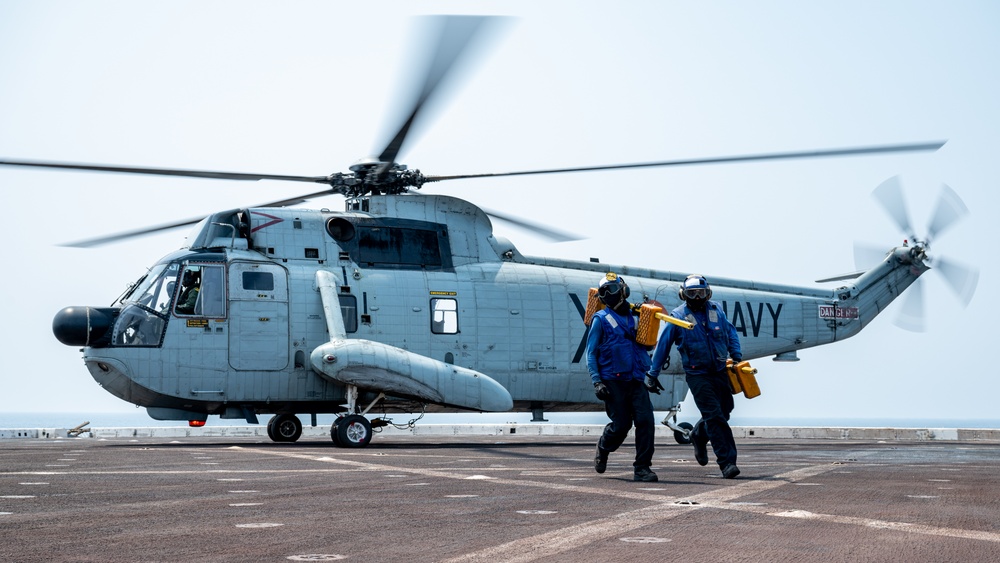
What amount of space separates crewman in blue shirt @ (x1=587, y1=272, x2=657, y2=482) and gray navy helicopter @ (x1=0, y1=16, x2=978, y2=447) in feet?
21.3

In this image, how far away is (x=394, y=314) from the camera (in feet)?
64.1

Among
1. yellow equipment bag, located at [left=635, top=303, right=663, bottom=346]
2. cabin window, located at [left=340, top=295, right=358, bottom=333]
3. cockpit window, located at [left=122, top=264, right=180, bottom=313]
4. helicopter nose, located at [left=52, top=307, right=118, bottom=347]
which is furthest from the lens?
cabin window, located at [left=340, top=295, right=358, bottom=333]

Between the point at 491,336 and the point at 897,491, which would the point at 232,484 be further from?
the point at 491,336

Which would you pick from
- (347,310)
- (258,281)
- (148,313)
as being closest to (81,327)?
(148,313)

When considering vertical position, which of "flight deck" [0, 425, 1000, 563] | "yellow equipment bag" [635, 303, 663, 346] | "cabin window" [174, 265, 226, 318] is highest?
"cabin window" [174, 265, 226, 318]

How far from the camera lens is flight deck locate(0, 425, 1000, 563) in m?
5.19

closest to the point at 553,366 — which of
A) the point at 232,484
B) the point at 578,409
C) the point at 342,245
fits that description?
the point at 578,409

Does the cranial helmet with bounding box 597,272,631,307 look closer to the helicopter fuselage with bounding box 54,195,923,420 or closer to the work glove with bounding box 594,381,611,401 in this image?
the work glove with bounding box 594,381,611,401

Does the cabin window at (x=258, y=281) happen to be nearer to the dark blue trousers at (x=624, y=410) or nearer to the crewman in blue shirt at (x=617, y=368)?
the crewman in blue shirt at (x=617, y=368)

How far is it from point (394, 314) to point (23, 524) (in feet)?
44.0

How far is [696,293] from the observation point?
11.0 m

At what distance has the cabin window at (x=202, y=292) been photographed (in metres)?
18.4

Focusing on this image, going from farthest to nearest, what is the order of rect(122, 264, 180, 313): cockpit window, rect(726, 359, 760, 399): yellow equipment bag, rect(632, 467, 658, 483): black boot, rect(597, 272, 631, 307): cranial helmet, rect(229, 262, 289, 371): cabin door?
rect(229, 262, 289, 371): cabin door, rect(122, 264, 180, 313): cockpit window, rect(726, 359, 760, 399): yellow equipment bag, rect(597, 272, 631, 307): cranial helmet, rect(632, 467, 658, 483): black boot

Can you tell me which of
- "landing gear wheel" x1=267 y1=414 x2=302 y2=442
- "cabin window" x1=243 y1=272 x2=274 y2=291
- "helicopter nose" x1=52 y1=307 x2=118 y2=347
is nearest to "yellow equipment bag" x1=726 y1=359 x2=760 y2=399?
"cabin window" x1=243 y1=272 x2=274 y2=291
